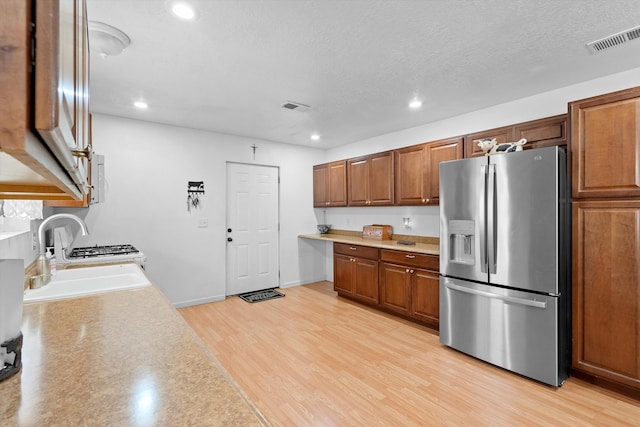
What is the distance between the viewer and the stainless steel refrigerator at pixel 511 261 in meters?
2.38

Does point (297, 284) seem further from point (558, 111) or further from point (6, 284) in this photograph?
point (6, 284)

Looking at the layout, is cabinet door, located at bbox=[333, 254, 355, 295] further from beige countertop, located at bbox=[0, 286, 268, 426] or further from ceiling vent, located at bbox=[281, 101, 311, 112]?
beige countertop, located at bbox=[0, 286, 268, 426]

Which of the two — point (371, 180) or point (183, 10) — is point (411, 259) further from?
point (183, 10)

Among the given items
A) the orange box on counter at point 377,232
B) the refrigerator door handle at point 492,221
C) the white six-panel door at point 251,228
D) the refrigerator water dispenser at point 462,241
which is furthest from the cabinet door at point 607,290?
the white six-panel door at point 251,228

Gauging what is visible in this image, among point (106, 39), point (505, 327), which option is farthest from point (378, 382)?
point (106, 39)

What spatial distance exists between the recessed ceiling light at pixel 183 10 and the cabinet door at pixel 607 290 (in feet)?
9.93

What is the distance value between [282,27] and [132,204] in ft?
10.1

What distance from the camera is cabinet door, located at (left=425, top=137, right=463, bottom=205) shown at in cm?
352

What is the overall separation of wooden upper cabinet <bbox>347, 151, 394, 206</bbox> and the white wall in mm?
1429

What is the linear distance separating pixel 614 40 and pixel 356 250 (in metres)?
3.23

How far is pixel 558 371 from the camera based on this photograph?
2346 millimetres

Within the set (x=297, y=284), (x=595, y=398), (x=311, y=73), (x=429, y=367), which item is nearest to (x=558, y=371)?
(x=595, y=398)

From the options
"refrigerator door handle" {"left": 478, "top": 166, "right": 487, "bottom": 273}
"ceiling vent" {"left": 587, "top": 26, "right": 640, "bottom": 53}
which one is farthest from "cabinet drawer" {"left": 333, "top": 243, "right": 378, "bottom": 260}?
"ceiling vent" {"left": 587, "top": 26, "right": 640, "bottom": 53}

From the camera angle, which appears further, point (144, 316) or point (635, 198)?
point (635, 198)
